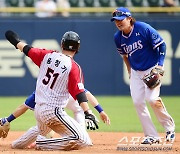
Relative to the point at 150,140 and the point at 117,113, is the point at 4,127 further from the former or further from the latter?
the point at 117,113

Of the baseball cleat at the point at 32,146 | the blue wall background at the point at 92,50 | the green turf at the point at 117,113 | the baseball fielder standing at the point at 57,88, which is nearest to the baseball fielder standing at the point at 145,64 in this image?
the baseball fielder standing at the point at 57,88

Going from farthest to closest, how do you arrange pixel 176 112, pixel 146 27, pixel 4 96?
pixel 4 96 → pixel 176 112 → pixel 146 27

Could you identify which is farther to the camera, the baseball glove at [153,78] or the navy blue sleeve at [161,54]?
the navy blue sleeve at [161,54]

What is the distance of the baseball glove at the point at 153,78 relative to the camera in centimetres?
882

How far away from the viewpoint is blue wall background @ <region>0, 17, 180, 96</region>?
642 inches

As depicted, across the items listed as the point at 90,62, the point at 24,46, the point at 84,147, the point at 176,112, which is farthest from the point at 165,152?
the point at 90,62

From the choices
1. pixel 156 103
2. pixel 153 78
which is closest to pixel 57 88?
pixel 153 78

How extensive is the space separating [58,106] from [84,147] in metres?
0.72

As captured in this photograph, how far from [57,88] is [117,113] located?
5.69m

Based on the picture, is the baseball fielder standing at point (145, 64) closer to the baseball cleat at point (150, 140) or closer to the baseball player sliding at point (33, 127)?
the baseball cleat at point (150, 140)

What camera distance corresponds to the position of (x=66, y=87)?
8.10m

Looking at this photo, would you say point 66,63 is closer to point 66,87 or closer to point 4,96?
point 66,87

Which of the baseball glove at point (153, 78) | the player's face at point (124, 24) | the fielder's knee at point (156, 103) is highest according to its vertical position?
the player's face at point (124, 24)

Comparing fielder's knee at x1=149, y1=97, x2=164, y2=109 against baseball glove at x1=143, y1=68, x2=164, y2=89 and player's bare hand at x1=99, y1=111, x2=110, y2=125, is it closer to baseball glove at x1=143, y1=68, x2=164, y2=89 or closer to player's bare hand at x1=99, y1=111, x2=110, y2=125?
baseball glove at x1=143, y1=68, x2=164, y2=89
